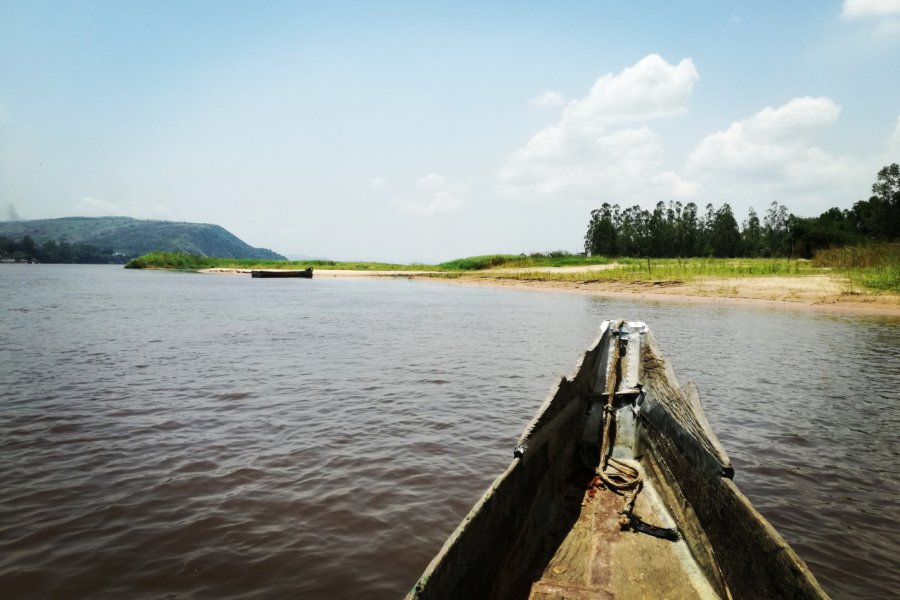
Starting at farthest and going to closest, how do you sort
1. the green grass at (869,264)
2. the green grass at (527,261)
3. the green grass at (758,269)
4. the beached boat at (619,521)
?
the green grass at (527,261)
the green grass at (758,269)
the green grass at (869,264)
the beached boat at (619,521)

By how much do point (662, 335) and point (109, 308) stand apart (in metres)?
25.5

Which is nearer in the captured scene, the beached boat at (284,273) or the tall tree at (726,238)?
the beached boat at (284,273)

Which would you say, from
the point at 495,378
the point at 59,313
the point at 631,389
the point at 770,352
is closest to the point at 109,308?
the point at 59,313

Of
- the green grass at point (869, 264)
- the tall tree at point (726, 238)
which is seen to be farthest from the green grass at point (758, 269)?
the tall tree at point (726, 238)

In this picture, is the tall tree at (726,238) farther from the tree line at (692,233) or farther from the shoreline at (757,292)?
the shoreline at (757,292)

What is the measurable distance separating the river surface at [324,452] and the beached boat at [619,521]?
3.29ft

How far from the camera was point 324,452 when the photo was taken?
628cm

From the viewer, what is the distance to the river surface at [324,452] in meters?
3.97

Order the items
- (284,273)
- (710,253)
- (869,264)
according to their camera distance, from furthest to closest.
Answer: (710,253)
(284,273)
(869,264)

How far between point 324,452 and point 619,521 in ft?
12.5

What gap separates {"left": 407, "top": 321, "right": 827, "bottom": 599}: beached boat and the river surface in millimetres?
1003

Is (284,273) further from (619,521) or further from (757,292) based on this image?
(619,521)

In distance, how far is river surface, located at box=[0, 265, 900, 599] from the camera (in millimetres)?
3971

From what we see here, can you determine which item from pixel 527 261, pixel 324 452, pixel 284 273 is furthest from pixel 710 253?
pixel 324 452
